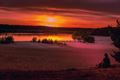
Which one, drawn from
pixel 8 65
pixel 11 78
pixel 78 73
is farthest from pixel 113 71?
pixel 8 65

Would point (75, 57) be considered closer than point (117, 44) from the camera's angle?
No

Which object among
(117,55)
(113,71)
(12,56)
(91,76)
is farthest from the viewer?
(12,56)

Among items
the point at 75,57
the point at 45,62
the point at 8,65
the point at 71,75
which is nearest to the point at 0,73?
the point at 71,75

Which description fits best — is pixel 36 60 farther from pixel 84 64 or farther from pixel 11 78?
pixel 11 78

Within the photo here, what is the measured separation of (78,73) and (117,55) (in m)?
8.52

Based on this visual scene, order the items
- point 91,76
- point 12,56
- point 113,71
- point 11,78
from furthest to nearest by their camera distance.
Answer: point 12,56, point 113,71, point 91,76, point 11,78

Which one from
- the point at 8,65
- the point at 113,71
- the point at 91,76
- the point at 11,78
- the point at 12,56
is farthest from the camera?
the point at 12,56

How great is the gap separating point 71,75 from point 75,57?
47.5ft

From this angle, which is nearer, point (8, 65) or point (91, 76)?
point (91, 76)

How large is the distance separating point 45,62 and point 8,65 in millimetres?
3656

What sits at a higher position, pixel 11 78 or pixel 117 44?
pixel 117 44

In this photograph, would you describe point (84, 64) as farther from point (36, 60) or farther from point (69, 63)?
point (36, 60)

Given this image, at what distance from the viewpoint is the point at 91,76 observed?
861 inches

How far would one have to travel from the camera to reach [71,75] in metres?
21.9
